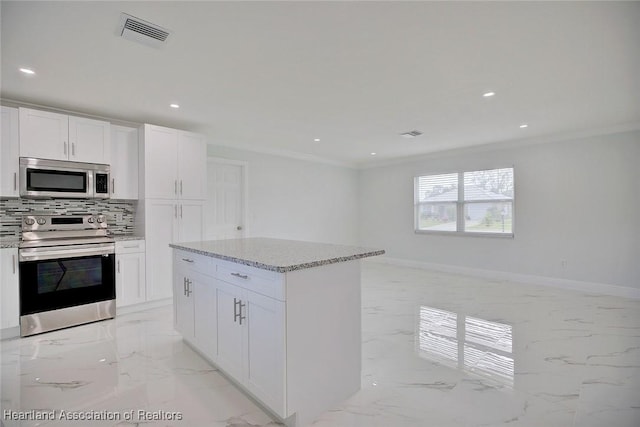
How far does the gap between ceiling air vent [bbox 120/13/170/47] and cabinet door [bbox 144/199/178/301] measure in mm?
2173

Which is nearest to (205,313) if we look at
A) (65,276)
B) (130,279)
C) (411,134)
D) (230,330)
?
(230,330)

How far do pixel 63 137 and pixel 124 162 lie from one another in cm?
63

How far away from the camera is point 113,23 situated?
6.55ft

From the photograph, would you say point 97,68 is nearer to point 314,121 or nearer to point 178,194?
point 178,194

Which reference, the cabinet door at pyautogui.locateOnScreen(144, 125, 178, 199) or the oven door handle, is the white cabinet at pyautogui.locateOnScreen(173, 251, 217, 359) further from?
the cabinet door at pyautogui.locateOnScreen(144, 125, 178, 199)

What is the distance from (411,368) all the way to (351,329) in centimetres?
74

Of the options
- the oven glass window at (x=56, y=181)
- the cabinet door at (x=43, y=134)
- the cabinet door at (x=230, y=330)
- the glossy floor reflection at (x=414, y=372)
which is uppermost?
the cabinet door at (x=43, y=134)

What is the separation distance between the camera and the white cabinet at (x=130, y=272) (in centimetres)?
364

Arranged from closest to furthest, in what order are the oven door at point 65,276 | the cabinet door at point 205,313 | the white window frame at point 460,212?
1. the cabinet door at point 205,313
2. the oven door at point 65,276
3. the white window frame at point 460,212

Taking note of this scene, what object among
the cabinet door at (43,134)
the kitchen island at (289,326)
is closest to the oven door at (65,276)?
the cabinet door at (43,134)

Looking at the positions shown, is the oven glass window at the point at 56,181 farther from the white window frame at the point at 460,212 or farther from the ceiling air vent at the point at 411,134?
the white window frame at the point at 460,212

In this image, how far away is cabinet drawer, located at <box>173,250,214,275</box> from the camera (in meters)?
2.39

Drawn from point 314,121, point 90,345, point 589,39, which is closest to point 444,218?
point 314,121

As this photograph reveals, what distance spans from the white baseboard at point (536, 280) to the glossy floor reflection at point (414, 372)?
27.9 inches
